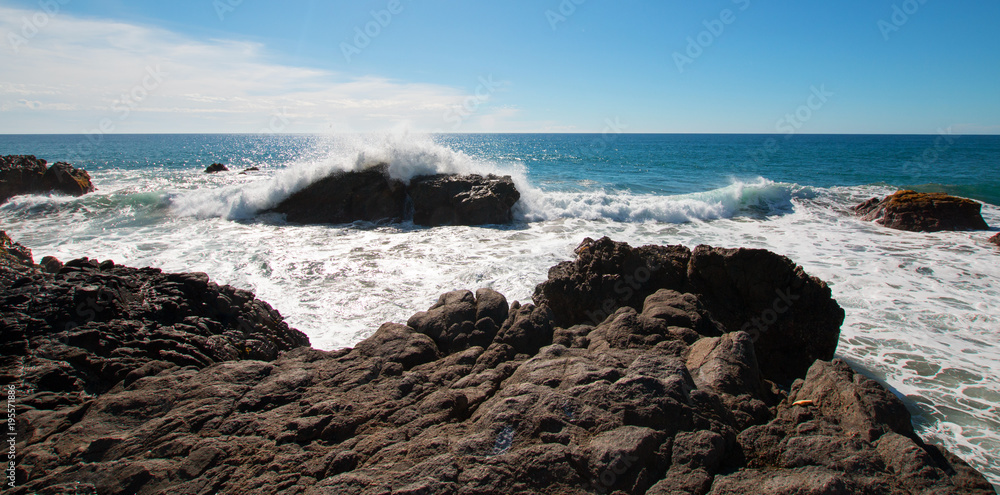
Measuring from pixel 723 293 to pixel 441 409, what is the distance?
4.79m

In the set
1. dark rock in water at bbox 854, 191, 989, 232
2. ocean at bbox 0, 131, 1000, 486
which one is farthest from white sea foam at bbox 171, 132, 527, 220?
dark rock in water at bbox 854, 191, 989, 232

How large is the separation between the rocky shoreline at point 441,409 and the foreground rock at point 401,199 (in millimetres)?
9287

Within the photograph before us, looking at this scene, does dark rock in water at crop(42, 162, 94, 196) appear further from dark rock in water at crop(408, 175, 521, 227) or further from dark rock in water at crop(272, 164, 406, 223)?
dark rock in water at crop(408, 175, 521, 227)

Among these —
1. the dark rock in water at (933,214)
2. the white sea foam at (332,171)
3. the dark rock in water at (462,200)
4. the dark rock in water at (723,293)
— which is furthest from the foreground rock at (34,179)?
the dark rock in water at (933,214)

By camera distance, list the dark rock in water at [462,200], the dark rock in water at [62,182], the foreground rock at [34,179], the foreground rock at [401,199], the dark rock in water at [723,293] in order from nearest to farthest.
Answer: the dark rock in water at [723,293]
the dark rock in water at [462,200]
the foreground rock at [401,199]
the foreground rock at [34,179]
the dark rock in water at [62,182]

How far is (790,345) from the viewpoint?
19.5 feet

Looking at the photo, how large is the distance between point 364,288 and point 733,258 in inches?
252

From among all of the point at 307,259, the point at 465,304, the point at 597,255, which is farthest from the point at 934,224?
the point at 307,259

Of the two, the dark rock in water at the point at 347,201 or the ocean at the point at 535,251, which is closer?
the ocean at the point at 535,251

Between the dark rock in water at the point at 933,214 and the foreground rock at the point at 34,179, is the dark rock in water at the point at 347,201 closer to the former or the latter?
the foreground rock at the point at 34,179

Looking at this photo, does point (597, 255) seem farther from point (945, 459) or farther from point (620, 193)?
point (620, 193)

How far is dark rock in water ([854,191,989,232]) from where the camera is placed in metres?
13.4

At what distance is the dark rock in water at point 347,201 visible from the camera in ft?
50.5

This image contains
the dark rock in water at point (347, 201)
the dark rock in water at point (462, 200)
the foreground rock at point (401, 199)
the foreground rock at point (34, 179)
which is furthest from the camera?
the foreground rock at point (34, 179)
